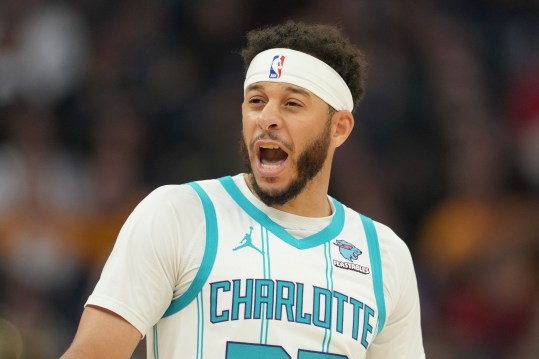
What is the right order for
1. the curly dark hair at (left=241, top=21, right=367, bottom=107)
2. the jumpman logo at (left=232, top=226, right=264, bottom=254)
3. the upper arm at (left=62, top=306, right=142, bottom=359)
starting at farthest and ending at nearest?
1. the curly dark hair at (left=241, top=21, right=367, bottom=107)
2. the jumpman logo at (left=232, top=226, right=264, bottom=254)
3. the upper arm at (left=62, top=306, right=142, bottom=359)

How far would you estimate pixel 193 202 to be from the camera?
5.03 m

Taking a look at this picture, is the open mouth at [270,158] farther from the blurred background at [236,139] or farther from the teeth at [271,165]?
the blurred background at [236,139]

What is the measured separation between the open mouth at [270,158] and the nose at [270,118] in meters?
0.08

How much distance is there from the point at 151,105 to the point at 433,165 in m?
2.77

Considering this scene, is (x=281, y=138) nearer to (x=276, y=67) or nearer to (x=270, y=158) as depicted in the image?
(x=270, y=158)

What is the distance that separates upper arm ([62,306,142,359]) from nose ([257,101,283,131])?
109 cm

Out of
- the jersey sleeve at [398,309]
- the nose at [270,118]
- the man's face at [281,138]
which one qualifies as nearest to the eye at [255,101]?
the man's face at [281,138]

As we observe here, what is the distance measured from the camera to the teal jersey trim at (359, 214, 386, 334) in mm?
5277

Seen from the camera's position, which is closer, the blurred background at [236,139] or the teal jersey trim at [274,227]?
the teal jersey trim at [274,227]

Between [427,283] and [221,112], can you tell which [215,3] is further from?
[427,283]

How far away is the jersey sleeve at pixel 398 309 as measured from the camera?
5.39m

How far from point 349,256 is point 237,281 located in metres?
0.64

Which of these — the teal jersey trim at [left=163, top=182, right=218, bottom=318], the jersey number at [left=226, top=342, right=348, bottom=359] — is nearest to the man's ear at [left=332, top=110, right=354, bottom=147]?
the teal jersey trim at [left=163, top=182, right=218, bottom=318]

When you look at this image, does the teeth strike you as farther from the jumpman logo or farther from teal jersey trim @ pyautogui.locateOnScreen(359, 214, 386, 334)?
teal jersey trim @ pyautogui.locateOnScreen(359, 214, 386, 334)
